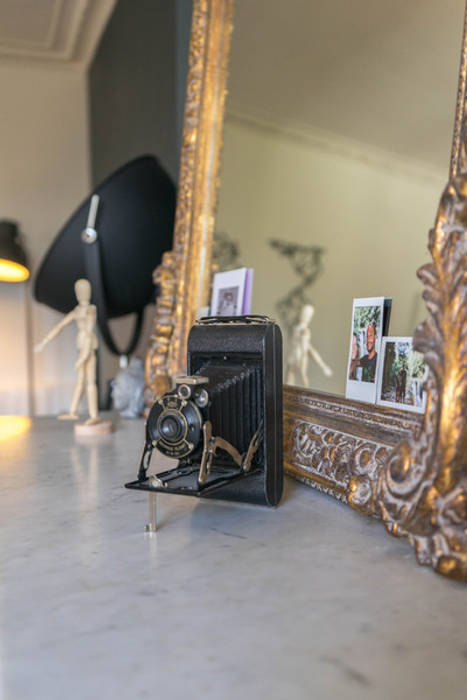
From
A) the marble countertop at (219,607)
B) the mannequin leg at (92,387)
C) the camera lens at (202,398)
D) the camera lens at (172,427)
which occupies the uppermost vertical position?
the camera lens at (202,398)

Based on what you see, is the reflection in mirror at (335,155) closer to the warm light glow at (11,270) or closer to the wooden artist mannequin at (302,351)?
the wooden artist mannequin at (302,351)

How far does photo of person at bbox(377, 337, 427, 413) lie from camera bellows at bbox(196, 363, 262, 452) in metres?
0.17

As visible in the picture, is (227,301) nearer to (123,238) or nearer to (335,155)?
(335,155)

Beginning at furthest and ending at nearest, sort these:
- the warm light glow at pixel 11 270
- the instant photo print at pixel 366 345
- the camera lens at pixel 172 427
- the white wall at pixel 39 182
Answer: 1. the white wall at pixel 39 182
2. the warm light glow at pixel 11 270
3. the instant photo print at pixel 366 345
4. the camera lens at pixel 172 427

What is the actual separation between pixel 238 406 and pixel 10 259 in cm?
164

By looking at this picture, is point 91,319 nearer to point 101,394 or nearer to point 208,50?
point 208,50

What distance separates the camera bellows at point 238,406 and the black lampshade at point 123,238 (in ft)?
3.17

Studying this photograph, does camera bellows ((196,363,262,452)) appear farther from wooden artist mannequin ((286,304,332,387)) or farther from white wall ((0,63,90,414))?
white wall ((0,63,90,414))

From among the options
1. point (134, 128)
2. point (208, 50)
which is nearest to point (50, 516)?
point (208, 50)

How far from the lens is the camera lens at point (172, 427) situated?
662 millimetres

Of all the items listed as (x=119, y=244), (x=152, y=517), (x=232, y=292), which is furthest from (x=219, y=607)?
(x=119, y=244)

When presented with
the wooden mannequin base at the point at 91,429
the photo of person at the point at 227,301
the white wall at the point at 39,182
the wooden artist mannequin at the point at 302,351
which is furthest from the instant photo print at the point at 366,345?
the white wall at the point at 39,182

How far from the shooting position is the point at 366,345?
0.80 m

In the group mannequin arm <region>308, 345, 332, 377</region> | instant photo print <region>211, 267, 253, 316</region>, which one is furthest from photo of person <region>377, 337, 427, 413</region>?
instant photo print <region>211, 267, 253, 316</region>
